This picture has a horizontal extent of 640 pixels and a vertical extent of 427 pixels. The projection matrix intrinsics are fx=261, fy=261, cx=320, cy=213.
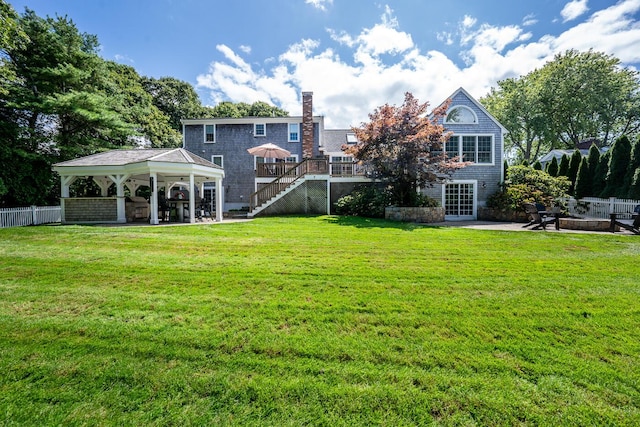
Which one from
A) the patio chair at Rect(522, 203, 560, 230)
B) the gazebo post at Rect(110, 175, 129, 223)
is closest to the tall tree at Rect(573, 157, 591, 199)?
the patio chair at Rect(522, 203, 560, 230)

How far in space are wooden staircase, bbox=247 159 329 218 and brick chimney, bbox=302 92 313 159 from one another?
3805 millimetres

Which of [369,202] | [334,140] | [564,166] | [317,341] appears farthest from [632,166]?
[317,341]

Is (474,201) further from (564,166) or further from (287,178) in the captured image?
(287,178)

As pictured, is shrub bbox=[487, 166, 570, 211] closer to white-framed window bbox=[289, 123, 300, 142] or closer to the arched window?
the arched window

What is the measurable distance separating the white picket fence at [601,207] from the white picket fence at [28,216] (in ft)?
89.5


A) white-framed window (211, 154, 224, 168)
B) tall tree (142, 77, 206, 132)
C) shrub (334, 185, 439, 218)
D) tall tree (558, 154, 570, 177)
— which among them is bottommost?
shrub (334, 185, 439, 218)

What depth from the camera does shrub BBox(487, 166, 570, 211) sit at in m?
13.6

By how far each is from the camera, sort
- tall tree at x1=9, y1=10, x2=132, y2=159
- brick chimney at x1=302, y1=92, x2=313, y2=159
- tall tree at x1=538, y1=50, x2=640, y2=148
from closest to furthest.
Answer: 1. tall tree at x1=9, y1=10, x2=132, y2=159
2. brick chimney at x1=302, y1=92, x2=313, y2=159
3. tall tree at x1=538, y1=50, x2=640, y2=148

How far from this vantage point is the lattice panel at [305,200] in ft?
51.0

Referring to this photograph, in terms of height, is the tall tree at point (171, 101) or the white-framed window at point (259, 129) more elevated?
the tall tree at point (171, 101)

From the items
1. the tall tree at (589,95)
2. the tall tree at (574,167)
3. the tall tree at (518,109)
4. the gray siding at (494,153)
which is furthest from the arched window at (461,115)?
the tall tree at (589,95)

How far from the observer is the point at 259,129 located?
67.2ft

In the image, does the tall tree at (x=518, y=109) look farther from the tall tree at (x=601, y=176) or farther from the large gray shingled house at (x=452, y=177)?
the large gray shingled house at (x=452, y=177)

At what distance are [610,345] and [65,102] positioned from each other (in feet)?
71.5
